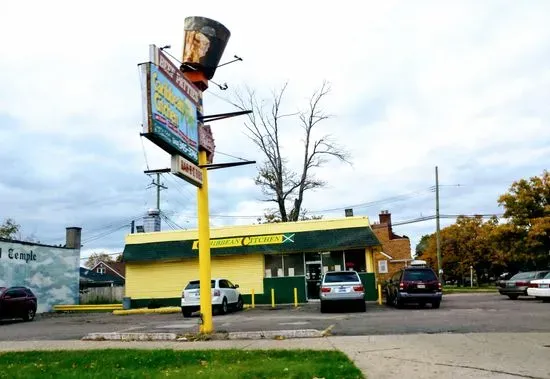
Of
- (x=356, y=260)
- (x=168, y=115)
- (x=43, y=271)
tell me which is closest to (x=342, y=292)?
(x=356, y=260)

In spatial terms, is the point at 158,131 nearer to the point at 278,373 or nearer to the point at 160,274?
the point at 278,373

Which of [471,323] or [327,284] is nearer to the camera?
[471,323]

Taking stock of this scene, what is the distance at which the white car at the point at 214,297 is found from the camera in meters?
22.3

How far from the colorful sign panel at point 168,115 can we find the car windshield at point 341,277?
902 cm

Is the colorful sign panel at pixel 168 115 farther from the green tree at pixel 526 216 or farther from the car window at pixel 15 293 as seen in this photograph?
the green tree at pixel 526 216

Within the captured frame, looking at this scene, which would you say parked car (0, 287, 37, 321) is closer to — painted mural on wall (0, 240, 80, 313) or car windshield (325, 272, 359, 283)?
painted mural on wall (0, 240, 80, 313)

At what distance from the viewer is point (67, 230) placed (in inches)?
1330

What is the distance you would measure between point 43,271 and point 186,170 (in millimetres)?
21911

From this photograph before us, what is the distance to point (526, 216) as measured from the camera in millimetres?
37625

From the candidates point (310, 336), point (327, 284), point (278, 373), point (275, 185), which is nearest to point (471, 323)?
point (310, 336)

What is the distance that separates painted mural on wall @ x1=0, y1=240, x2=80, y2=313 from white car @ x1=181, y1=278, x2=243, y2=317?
457 inches

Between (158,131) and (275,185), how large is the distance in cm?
3136

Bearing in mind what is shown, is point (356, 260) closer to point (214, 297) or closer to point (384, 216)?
point (214, 297)

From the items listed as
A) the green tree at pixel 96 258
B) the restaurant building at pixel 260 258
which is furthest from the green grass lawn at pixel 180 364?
the green tree at pixel 96 258
